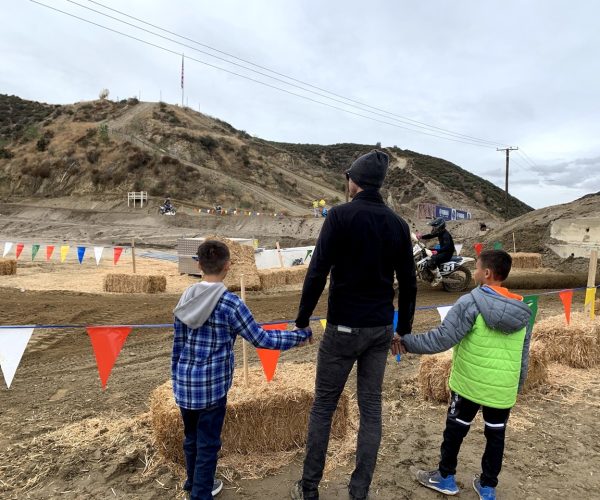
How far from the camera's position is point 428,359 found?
4.72 m

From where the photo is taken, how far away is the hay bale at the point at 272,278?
12320mm

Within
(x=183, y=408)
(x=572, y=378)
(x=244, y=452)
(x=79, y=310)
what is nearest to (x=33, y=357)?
(x=79, y=310)

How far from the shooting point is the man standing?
8.47ft

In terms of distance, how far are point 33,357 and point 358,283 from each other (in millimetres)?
5525

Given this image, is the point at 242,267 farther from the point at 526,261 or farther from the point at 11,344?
the point at 526,261

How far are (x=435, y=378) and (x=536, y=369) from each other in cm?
133

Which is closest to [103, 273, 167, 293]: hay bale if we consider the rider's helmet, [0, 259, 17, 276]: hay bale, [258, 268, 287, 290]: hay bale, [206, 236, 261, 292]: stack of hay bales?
[206, 236, 261, 292]: stack of hay bales

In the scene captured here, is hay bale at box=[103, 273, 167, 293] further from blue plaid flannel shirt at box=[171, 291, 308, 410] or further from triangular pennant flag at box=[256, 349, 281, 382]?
blue plaid flannel shirt at box=[171, 291, 308, 410]

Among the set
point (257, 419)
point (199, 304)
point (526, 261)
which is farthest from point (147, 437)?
point (526, 261)

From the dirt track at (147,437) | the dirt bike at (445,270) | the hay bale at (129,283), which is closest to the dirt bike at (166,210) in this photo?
the hay bale at (129,283)

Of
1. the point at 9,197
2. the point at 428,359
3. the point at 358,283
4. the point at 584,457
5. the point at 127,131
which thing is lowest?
the point at 584,457

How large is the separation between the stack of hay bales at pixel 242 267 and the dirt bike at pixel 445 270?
14.2 ft

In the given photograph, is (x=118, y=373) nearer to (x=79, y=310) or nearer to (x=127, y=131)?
(x=79, y=310)

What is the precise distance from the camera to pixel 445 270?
11.2m
